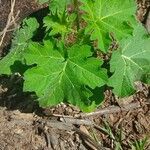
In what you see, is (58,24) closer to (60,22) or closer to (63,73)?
(60,22)

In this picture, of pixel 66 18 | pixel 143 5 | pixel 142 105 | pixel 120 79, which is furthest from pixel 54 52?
pixel 143 5

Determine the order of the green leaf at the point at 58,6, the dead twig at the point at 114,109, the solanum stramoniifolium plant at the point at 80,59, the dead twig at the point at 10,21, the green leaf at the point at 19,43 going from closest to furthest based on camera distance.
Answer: the solanum stramoniifolium plant at the point at 80,59
the green leaf at the point at 58,6
the green leaf at the point at 19,43
the dead twig at the point at 114,109
the dead twig at the point at 10,21

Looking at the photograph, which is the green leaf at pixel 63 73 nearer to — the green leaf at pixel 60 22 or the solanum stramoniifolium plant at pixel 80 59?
the solanum stramoniifolium plant at pixel 80 59

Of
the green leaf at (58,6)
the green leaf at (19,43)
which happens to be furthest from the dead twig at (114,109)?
the green leaf at (58,6)

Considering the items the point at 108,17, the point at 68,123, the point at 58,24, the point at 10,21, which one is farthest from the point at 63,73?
the point at 10,21

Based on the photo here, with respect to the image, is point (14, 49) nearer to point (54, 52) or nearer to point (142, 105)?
point (54, 52)

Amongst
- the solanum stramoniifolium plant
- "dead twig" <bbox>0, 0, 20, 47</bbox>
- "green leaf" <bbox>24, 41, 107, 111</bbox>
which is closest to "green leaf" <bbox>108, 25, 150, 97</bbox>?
the solanum stramoniifolium plant

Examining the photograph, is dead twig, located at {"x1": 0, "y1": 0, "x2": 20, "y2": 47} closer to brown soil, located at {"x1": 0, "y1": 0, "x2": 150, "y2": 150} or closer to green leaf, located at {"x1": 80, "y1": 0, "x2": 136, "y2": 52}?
brown soil, located at {"x1": 0, "y1": 0, "x2": 150, "y2": 150}
